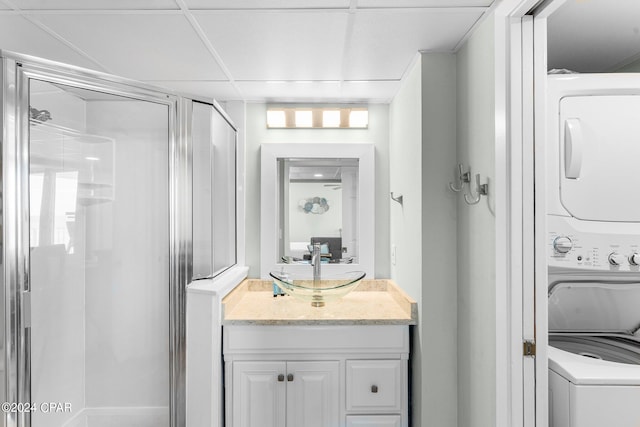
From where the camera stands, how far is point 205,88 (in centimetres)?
234

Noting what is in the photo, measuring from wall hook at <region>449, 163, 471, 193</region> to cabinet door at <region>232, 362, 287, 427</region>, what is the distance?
120 cm

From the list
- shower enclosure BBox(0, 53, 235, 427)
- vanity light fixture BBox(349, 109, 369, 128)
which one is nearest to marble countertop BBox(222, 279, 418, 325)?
shower enclosure BBox(0, 53, 235, 427)

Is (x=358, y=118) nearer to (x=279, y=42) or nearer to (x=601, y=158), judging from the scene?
(x=279, y=42)

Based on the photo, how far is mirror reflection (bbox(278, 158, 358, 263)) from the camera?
258 centimetres

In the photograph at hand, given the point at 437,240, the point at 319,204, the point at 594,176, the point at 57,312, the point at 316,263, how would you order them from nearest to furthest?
the point at 57,312 → the point at 594,176 → the point at 437,240 → the point at 316,263 → the point at 319,204

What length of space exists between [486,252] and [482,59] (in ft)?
2.45

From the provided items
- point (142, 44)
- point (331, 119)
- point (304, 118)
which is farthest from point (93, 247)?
point (331, 119)

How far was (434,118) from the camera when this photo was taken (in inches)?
71.2

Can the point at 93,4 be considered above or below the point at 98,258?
above

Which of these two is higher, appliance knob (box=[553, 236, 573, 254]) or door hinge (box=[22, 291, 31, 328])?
appliance knob (box=[553, 236, 573, 254])

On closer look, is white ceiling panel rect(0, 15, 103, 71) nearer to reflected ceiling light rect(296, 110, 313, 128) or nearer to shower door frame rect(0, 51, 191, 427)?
shower door frame rect(0, 51, 191, 427)

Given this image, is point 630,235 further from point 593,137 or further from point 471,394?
point 471,394

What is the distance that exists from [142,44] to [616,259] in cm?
222

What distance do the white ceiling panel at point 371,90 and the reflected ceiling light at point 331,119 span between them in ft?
0.44
